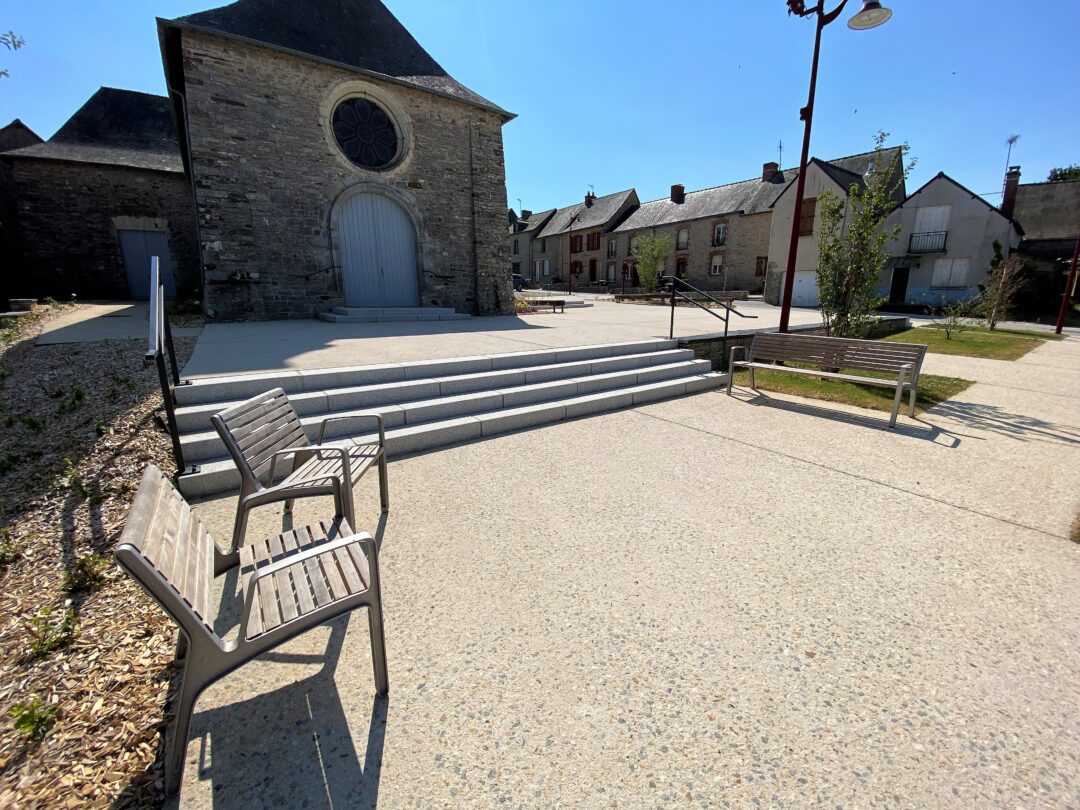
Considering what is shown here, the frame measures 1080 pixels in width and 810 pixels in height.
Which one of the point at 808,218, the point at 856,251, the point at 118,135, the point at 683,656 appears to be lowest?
the point at 683,656

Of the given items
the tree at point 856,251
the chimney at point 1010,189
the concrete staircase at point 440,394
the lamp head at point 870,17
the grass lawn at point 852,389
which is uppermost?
the chimney at point 1010,189

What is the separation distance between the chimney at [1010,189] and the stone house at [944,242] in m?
1.27

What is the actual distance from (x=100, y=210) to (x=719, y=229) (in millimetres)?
31985

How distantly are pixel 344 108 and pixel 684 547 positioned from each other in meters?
12.7

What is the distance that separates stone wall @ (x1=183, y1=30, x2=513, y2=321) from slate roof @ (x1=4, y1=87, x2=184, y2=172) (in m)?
9.08

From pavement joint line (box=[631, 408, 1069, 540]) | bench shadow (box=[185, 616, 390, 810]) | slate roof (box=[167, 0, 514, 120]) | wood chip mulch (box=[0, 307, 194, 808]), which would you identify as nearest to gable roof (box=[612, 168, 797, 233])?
slate roof (box=[167, 0, 514, 120])

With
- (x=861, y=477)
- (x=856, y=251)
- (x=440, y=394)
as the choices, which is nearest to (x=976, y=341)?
(x=856, y=251)

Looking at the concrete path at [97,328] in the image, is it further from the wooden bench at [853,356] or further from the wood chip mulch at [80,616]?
the wooden bench at [853,356]

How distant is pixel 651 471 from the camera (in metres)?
3.85

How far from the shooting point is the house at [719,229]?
97.1ft

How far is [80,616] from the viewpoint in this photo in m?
2.05

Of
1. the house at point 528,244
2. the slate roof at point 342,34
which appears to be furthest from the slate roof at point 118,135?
the house at point 528,244

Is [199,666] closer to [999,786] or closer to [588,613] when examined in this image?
[588,613]

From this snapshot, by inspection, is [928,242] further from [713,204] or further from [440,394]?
[440,394]
